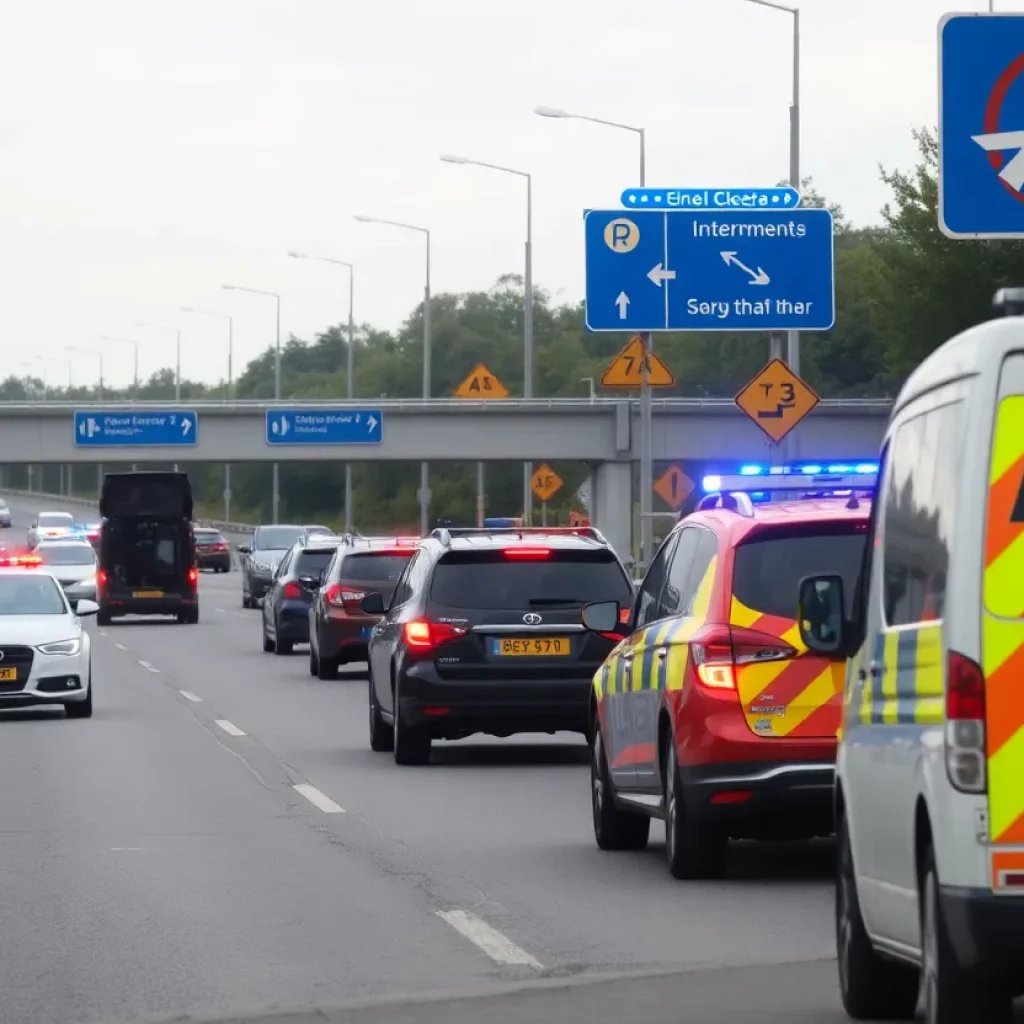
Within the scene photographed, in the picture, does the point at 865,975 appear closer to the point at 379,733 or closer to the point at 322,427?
the point at 379,733

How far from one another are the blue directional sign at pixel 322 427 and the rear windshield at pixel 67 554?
16.7m

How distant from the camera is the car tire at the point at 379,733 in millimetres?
20094

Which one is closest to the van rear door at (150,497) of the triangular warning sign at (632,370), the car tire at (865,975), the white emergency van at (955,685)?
the triangular warning sign at (632,370)

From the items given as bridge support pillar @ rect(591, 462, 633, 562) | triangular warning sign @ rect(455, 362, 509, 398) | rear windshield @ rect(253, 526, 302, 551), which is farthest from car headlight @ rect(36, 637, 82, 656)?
bridge support pillar @ rect(591, 462, 633, 562)

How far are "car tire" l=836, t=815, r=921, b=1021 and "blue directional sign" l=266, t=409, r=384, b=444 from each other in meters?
69.9

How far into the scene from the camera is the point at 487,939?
984 cm

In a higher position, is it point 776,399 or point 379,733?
point 776,399

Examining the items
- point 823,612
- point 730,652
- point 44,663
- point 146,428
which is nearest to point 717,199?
point 44,663

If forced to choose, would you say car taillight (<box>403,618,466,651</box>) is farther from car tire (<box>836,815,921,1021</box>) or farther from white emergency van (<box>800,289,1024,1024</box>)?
white emergency van (<box>800,289,1024,1024</box>)

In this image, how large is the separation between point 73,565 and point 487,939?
169ft

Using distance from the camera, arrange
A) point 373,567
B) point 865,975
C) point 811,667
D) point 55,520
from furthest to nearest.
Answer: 1. point 55,520
2. point 373,567
3. point 811,667
4. point 865,975

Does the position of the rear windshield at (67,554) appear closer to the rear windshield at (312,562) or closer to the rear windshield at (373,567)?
the rear windshield at (312,562)

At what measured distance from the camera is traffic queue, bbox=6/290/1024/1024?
6227mm

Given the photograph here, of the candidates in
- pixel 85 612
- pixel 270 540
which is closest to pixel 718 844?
pixel 85 612
